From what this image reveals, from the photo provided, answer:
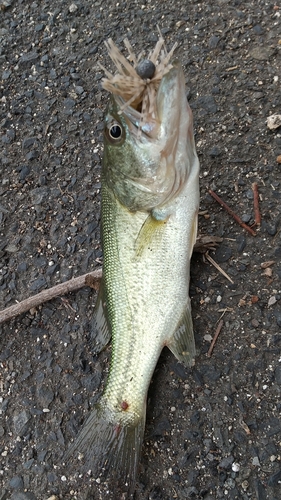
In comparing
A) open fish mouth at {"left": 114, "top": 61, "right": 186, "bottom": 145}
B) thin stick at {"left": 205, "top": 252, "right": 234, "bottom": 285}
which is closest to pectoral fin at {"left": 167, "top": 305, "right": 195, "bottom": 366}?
thin stick at {"left": 205, "top": 252, "right": 234, "bottom": 285}

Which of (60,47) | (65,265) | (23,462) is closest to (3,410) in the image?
(23,462)

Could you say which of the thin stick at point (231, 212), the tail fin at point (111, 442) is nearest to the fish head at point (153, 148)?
the thin stick at point (231, 212)

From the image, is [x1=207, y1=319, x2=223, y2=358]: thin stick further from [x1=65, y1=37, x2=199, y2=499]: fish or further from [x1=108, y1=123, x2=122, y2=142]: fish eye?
[x1=108, y1=123, x2=122, y2=142]: fish eye

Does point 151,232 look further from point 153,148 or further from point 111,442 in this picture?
point 111,442

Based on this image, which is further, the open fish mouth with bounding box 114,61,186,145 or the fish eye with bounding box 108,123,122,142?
the fish eye with bounding box 108,123,122,142

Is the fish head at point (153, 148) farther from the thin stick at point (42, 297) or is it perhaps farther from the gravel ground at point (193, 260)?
the thin stick at point (42, 297)

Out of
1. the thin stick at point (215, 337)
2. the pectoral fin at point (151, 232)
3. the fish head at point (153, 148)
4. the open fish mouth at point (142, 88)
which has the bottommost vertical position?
the thin stick at point (215, 337)

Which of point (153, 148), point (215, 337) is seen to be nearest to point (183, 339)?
point (215, 337)

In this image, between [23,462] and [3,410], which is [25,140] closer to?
[3,410]
